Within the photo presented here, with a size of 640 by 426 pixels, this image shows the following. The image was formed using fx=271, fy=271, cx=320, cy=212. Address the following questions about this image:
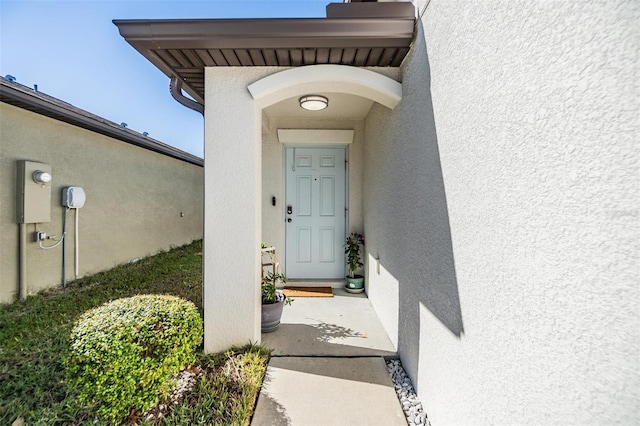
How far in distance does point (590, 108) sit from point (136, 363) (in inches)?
119

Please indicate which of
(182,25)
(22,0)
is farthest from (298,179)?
(22,0)

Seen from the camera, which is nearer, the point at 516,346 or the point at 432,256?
the point at 516,346

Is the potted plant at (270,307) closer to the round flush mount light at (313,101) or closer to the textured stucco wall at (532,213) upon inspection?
the textured stucco wall at (532,213)

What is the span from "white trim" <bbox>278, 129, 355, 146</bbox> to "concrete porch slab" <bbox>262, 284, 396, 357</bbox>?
3121 mm

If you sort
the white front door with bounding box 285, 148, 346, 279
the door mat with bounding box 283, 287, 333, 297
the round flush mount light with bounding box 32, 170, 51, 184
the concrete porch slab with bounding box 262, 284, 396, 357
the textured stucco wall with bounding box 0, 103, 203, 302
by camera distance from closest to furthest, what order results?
the concrete porch slab with bounding box 262, 284, 396, 357 < the textured stucco wall with bounding box 0, 103, 203, 302 < the round flush mount light with bounding box 32, 170, 51, 184 < the door mat with bounding box 283, 287, 333, 297 < the white front door with bounding box 285, 148, 346, 279

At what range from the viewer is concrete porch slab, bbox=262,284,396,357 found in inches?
128

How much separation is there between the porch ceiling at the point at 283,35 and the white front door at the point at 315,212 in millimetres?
2851

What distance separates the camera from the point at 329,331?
3.72 metres

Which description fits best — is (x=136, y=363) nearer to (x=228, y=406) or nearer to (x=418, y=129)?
(x=228, y=406)

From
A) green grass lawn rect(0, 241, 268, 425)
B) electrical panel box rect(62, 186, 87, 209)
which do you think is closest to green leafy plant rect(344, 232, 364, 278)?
green grass lawn rect(0, 241, 268, 425)

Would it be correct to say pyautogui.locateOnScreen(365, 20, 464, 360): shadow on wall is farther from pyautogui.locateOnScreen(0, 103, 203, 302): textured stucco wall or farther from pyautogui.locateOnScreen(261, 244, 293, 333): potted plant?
pyautogui.locateOnScreen(0, 103, 203, 302): textured stucco wall

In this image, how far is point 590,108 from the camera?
934 millimetres

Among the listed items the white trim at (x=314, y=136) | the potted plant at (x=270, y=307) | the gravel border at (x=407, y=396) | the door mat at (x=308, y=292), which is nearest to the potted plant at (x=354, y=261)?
the door mat at (x=308, y=292)

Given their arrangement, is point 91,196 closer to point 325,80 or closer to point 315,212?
point 315,212
